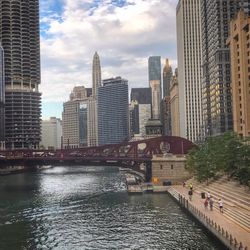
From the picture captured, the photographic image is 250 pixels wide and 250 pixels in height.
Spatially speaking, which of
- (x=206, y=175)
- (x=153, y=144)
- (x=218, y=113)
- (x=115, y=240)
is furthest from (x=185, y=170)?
(x=218, y=113)

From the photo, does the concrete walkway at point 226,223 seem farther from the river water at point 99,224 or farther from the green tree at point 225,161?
the green tree at point 225,161

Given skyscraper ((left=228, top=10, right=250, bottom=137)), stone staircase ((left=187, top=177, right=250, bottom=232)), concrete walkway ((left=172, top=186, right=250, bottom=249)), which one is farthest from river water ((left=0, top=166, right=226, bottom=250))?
skyscraper ((left=228, top=10, right=250, bottom=137))

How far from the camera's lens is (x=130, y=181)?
131750mm

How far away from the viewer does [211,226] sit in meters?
60.9

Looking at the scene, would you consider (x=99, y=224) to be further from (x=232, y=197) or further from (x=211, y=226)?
(x=232, y=197)

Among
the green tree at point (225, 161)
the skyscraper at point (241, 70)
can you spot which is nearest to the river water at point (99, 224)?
the green tree at point (225, 161)

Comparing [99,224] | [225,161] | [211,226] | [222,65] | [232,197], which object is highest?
[222,65]

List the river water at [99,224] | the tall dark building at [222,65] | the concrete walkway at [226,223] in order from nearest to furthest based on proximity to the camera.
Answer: the concrete walkway at [226,223]
the river water at [99,224]
the tall dark building at [222,65]

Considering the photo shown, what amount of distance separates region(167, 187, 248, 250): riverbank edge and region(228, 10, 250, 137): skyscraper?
7622 centimetres

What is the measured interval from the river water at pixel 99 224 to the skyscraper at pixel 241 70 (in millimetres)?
67749

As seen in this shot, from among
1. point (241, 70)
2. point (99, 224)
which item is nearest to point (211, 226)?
point (99, 224)

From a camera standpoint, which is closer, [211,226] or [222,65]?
[211,226]

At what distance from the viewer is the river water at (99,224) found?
194 feet

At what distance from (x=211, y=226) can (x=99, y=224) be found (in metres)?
19.2
